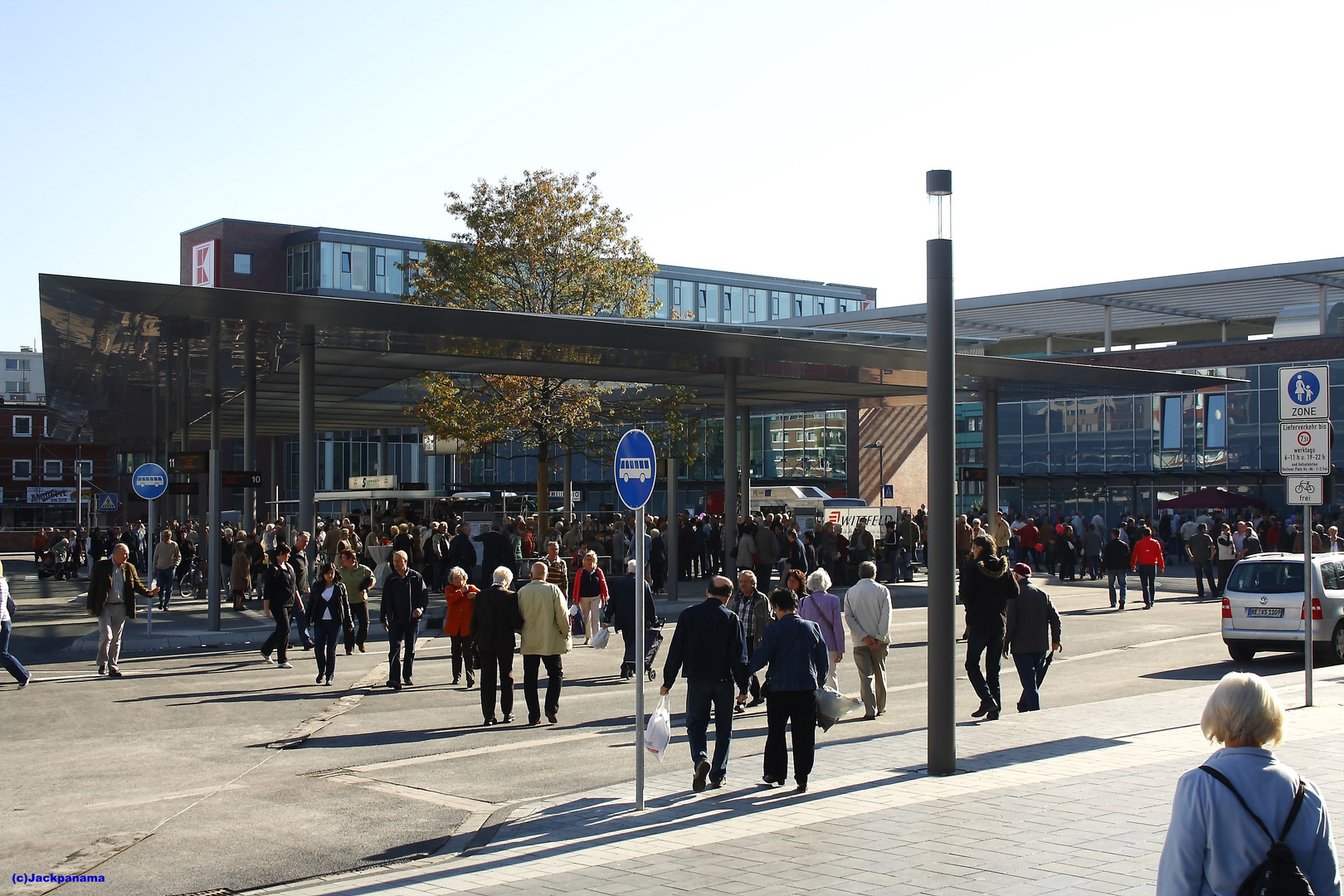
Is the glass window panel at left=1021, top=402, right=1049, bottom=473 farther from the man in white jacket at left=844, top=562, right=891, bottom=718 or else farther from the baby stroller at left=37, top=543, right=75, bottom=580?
the man in white jacket at left=844, top=562, right=891, bottom=718

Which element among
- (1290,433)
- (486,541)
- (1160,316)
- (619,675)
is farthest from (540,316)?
(1160,316)

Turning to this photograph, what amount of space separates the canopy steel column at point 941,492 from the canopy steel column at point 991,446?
73.4ft

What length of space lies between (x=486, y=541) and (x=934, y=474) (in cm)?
1329

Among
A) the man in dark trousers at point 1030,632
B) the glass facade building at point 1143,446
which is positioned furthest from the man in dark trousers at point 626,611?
the glass facade building at point 1143,446

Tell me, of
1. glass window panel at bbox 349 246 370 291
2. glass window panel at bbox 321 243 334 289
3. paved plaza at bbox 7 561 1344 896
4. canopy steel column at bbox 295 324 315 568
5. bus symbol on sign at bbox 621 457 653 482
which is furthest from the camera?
glass window panel at bbox 349 246 370 291

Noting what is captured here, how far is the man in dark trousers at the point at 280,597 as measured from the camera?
17.2 metres

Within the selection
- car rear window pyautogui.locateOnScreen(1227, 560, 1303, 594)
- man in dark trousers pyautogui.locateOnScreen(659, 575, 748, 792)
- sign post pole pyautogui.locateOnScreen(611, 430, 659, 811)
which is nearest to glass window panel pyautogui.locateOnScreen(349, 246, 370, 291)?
car rear window pyautogui.locateOnScreen(1227, 560, 1303, 594)

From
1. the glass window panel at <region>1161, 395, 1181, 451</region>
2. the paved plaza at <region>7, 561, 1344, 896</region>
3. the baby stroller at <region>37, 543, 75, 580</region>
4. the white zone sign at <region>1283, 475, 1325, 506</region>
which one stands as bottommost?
the baby stroller at <region>37, 543, 75, 580</region>

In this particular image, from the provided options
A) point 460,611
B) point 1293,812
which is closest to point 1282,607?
point 460,611

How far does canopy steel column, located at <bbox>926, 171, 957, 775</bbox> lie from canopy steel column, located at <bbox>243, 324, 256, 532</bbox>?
1451cm

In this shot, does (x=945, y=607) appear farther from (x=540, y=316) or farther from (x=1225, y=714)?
(x=540, y=316)

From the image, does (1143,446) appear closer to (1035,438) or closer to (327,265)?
(1035,438)

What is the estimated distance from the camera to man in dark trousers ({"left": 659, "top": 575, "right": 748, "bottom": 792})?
9391 millimetres

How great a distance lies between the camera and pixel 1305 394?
13312 millimetres
